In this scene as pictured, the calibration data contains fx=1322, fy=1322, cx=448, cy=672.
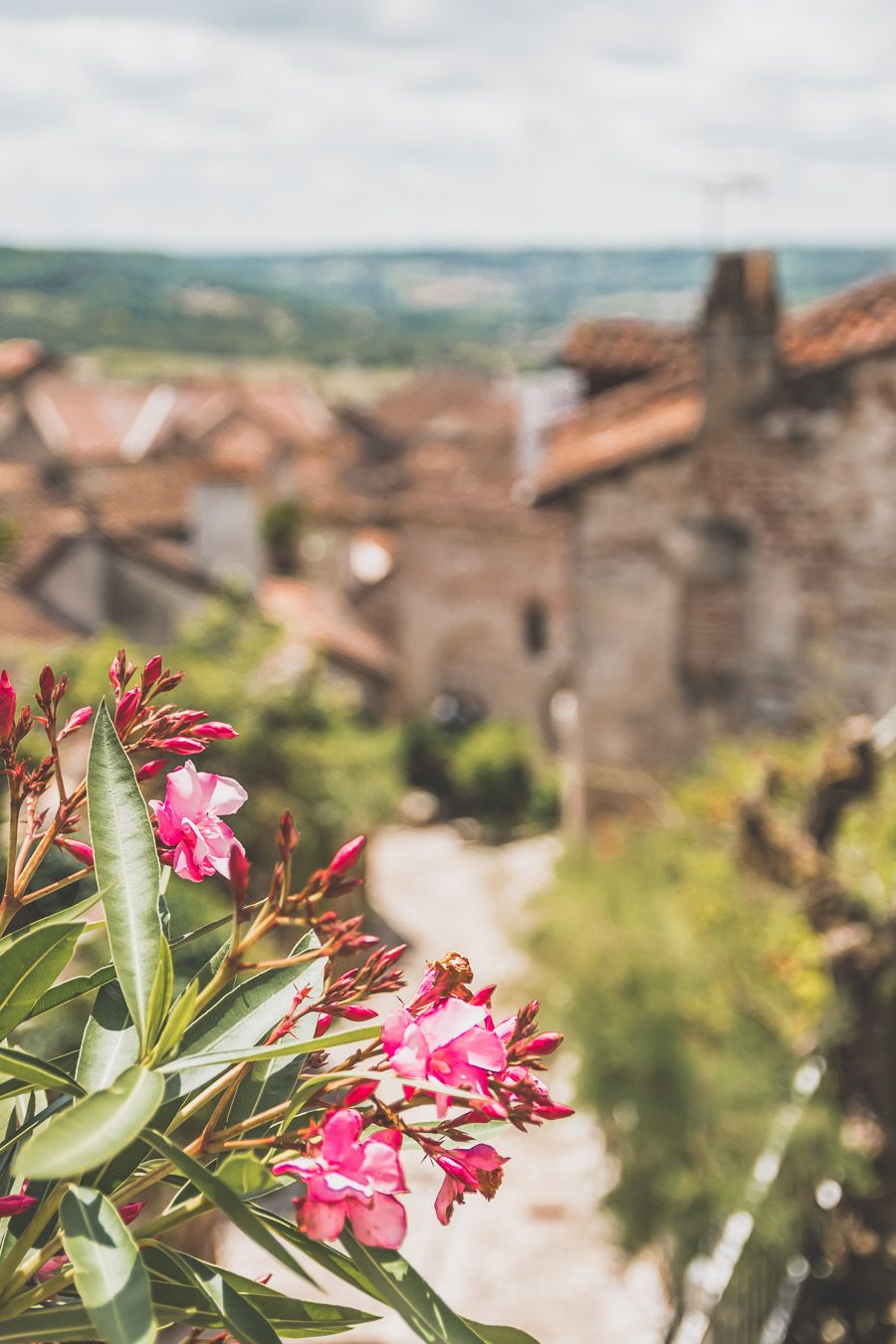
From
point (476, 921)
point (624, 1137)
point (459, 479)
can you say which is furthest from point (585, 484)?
point (459, 479)

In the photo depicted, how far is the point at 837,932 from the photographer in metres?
6.45

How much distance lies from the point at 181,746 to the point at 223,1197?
1.70 ft

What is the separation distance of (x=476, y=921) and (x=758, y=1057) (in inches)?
277

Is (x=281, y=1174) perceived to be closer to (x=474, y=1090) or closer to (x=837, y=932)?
(x=474, y=1090)

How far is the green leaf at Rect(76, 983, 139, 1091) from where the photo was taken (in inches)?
51.4

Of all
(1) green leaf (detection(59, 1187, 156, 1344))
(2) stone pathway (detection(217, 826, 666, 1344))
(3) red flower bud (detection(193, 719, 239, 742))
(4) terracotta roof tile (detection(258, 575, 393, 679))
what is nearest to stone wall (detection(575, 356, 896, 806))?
(2) stone pathway (detection(217, 826, 666, 1344))

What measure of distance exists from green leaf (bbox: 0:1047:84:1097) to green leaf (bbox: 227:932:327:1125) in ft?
0.59

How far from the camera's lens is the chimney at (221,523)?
710 inches

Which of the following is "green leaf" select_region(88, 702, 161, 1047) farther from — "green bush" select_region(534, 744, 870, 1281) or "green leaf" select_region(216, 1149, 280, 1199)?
"green bush" select_region(534, 744, 870, 1281)

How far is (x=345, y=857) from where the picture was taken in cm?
133

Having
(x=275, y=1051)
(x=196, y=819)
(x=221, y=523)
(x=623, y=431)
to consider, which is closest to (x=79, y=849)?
(x=196, y=819)

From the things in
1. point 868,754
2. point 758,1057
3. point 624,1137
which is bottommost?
point 624,1137

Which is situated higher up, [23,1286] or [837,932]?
[23,1286]

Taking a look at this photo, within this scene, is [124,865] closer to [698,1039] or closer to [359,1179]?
[359,1179]
